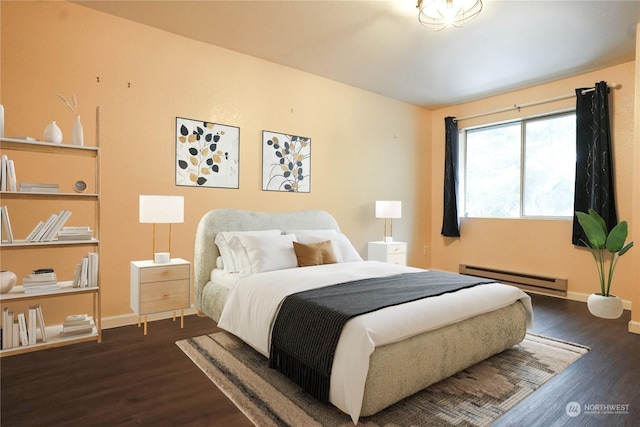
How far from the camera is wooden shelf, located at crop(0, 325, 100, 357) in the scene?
230 cm

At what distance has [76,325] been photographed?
260 cm

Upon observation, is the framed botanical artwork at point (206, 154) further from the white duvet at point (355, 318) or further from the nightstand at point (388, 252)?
the nightstand at point (388, 252)

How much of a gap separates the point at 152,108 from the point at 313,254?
6.77 feet

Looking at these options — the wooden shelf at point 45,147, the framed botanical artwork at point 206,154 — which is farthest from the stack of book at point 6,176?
the framed botanical artwork at point 206,154

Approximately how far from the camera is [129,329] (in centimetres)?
303

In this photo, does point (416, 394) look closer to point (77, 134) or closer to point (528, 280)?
point (77, 134)

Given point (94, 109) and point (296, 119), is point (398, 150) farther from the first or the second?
point (94, 109)

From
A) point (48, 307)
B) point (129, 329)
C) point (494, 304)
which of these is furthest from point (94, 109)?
point (494, 304)

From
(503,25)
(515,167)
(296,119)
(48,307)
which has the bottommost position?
(48,307)

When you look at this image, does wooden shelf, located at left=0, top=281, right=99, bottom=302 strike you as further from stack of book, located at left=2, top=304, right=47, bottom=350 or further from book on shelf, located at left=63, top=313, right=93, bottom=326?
book on shelf, located at left=63, top=313, right=93, bottom=326

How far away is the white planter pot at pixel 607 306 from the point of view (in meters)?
3.37

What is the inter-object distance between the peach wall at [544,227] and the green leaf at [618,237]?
4.0 inches

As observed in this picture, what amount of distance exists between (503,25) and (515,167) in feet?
→ 7.86

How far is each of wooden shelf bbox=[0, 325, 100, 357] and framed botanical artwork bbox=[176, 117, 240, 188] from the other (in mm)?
1518
